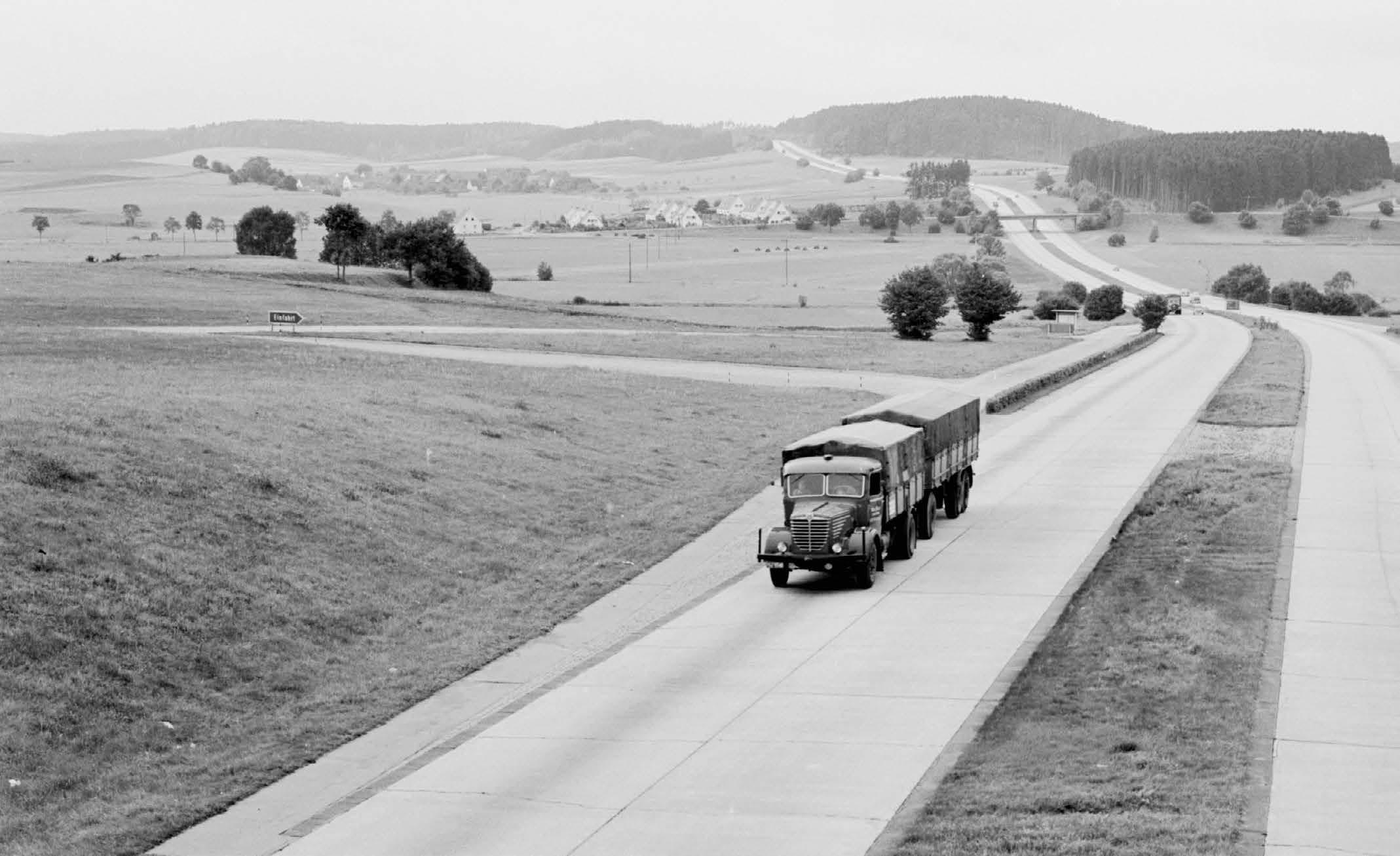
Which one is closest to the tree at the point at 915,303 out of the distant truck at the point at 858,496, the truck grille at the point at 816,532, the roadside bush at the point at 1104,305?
the roadside bush at the point at 1104,305

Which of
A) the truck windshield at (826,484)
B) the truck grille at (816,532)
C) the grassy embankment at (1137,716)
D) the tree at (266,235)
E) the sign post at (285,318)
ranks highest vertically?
the tree at (266,235)

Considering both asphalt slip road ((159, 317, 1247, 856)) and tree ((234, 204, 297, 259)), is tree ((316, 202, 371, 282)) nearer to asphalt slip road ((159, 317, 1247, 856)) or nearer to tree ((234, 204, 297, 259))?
tree ((234, 204, 297, 259))

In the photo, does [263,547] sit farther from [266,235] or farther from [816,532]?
[266,235]

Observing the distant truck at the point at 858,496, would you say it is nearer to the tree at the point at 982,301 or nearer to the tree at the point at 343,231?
the tree at the point at 982,301

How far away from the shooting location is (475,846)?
18.1 metres

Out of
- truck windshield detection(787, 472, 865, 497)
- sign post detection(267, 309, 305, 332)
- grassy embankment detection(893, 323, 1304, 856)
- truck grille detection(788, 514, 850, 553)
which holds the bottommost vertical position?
grassy embankment detection(893, 323, 1304, 856)

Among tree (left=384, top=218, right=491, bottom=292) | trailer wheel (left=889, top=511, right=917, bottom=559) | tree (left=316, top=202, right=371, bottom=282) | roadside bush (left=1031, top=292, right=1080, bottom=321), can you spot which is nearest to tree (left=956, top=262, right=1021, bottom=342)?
roadside bush (left=1031, top=292, right=1080, bottom=321)

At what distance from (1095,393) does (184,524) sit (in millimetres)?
52698

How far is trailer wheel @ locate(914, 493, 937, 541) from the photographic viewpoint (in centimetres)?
3716

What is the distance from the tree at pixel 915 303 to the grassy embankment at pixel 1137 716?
71009mm

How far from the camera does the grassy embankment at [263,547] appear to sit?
2186 cm

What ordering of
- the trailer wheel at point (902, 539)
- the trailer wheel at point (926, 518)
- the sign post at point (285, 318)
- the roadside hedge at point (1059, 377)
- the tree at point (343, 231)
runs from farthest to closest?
1. the tree at point (343, 231)
2. the sign post at point (285, 318)
3. the roadside hedge at point (1059, 377)
4. the trailer wheel at point (926, 518)
5. the trailer wheel at point (902, 539)

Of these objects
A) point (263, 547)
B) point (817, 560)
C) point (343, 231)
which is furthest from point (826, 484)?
point (343, 231)

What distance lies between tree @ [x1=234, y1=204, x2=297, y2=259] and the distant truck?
143168 mm
